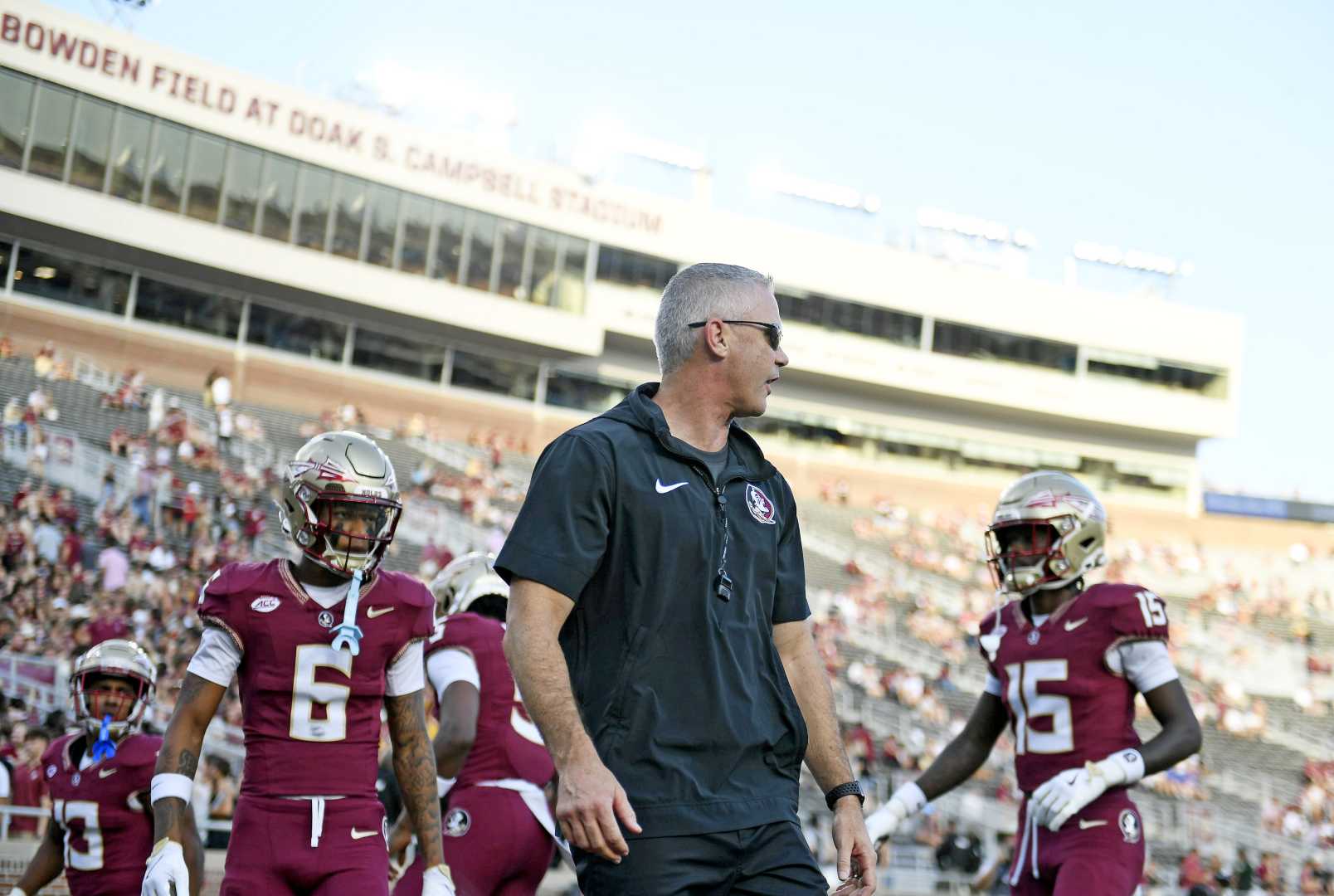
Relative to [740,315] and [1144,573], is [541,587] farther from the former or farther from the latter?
[1144,573]

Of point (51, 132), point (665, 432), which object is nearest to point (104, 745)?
point (665, 432)

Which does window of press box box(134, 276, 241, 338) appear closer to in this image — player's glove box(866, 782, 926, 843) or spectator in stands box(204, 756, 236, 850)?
spectator in stands box(204, 756, 236, 850)

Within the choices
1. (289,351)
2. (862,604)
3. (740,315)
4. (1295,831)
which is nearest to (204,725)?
(740,315)

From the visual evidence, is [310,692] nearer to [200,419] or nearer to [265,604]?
[265,604]

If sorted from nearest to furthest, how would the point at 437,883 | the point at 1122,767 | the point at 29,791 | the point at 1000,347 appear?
the point at 437,883, the point at 1122,767, the point at 29,791, the point at 1000,347

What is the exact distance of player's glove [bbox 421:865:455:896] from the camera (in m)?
4.87

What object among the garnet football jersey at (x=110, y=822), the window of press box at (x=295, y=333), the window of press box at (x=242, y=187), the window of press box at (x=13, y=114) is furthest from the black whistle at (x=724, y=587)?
the window of press box at (x=295, y=333)

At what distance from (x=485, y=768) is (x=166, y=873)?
181cm

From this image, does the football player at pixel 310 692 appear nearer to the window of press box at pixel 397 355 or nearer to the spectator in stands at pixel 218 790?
the spectator in stands at pixel 218 790

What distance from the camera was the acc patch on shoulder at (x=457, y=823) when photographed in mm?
6098

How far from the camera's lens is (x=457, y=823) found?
20.1 ft

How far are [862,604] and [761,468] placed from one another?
25.1 metres

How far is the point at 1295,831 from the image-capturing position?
22.7m

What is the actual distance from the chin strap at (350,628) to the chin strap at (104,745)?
2.05 m
